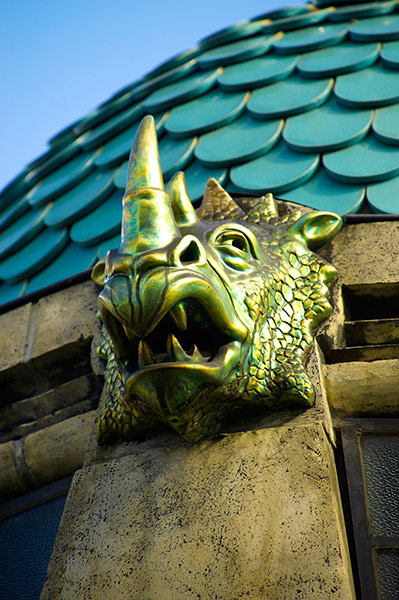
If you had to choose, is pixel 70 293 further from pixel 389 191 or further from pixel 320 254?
pixel 389 191

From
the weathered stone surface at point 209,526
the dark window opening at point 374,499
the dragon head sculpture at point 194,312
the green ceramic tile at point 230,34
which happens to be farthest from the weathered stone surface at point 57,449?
the green ceramic tile at point 230,34

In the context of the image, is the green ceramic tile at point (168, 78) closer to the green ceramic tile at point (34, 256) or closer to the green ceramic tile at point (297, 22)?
the green ceramic tile at point (297, 22)

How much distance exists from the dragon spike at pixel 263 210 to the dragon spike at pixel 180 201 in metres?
0.52

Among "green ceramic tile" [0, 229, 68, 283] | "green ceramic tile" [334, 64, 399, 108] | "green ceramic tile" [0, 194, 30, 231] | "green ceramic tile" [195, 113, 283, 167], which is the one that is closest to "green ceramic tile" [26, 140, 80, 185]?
"green ceramic tile" [0, 194, 30, 231]

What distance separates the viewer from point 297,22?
17.6ft

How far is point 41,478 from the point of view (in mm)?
3711

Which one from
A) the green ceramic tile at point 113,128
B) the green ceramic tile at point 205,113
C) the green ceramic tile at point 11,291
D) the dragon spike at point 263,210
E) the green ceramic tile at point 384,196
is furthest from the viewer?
the green ceramic tile at point 113,128

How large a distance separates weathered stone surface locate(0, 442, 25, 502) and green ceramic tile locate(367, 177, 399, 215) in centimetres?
206

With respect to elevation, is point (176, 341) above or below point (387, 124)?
above

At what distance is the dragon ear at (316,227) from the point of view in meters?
3.23

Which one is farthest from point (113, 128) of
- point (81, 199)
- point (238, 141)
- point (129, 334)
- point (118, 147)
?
point (129, 334)

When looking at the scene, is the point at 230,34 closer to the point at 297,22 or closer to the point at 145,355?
the point at 297,22

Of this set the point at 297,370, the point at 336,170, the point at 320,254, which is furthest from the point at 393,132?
the point at 297,370

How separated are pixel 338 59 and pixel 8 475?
2971mm
